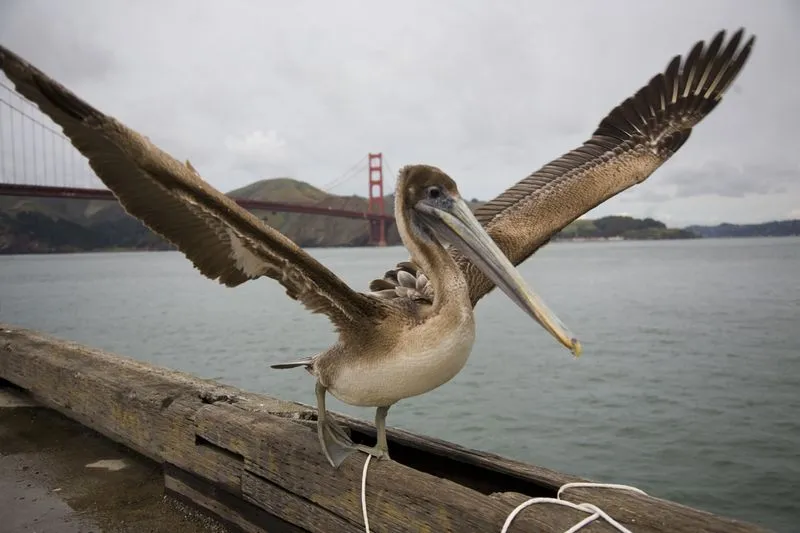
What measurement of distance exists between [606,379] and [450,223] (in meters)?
9.12

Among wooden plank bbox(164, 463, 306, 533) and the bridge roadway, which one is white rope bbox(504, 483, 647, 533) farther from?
the bridge roadway

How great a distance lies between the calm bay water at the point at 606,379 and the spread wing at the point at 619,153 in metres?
3.68

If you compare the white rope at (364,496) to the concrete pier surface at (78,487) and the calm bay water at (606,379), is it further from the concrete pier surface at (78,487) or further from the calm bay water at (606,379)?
the calm bay water at (606,379)

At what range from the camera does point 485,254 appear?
228 centimetres

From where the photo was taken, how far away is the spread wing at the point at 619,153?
3588 millimetres

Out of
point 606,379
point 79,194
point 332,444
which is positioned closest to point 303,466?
point 332,444

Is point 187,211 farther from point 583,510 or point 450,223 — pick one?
point 583,510

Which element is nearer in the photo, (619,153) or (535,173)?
(535,173)

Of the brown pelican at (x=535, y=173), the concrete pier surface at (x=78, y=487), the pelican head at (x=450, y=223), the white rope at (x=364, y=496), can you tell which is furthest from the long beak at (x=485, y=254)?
→ the concrete pier surface at (x=78, y=487)

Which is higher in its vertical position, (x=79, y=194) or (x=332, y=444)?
(x=79, y=194)

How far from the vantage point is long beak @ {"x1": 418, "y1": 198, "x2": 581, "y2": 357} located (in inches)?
81.0

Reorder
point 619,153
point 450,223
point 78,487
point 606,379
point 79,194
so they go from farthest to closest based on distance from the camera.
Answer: point 79,194 → point 606,379 → point 619,153 → point 78,487 → point 450,223

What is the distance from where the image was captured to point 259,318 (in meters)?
19.5

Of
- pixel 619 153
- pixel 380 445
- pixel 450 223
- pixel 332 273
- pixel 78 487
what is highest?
pixel 619 153
